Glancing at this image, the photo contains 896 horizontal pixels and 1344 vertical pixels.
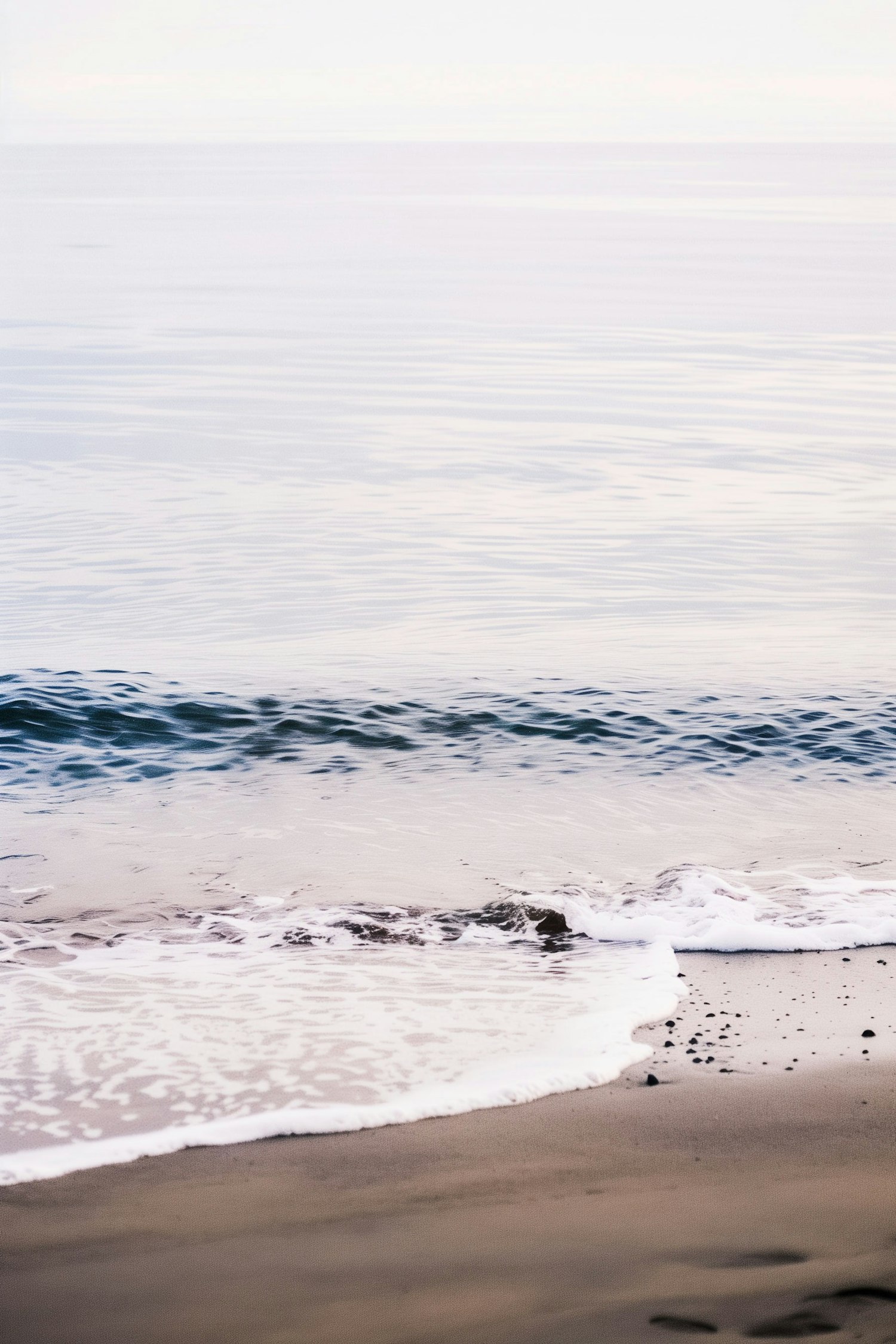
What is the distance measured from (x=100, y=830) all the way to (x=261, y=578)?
388 cm

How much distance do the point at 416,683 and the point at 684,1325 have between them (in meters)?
4.52

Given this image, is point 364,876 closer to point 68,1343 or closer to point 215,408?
point 68,1343

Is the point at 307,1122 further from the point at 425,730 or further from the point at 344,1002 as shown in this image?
the point at 425,730

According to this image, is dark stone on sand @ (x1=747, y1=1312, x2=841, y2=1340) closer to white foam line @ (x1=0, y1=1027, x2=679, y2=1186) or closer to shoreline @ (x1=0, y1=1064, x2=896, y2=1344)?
shoreline @ (x1=0, y1=1064, x2=896, y2=1344)

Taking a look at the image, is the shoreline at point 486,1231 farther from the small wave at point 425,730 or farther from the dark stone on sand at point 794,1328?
the small wave at point 425,730

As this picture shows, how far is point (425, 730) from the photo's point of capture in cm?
522

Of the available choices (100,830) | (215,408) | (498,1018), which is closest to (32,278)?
(215,408)

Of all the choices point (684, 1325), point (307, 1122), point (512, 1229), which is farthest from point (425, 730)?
point (684, 1325)

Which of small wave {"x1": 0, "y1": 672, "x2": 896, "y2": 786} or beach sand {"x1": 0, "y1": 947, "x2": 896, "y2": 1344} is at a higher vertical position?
small wave {"x1": 0, "y1": 672, "x2": 896, "y2": 786}

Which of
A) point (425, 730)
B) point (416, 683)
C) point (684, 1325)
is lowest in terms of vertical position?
point (684, 1325)

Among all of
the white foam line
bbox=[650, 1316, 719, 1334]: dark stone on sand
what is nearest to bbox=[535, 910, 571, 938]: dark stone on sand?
the white foam line

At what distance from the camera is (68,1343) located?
4.70ft

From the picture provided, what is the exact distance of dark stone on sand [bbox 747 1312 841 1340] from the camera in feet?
4.56

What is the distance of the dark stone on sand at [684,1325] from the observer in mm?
1405
